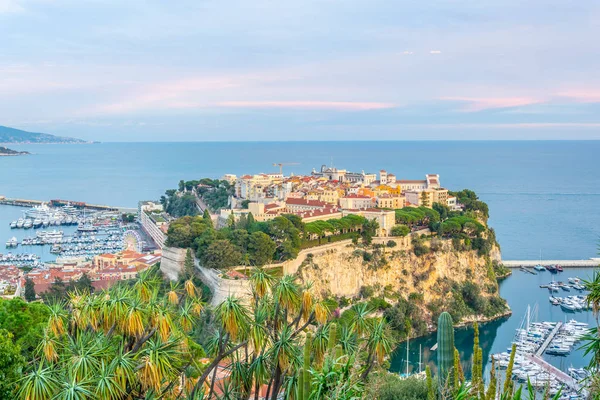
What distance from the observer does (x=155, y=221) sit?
1734 inches

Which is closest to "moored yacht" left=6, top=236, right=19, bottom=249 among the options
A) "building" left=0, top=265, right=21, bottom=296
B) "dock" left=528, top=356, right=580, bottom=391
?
"building" left=0, top=265, right=21, bottom=296

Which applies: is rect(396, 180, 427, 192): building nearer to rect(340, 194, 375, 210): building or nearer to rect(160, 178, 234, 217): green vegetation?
rect(340, 194, 375, 210): building

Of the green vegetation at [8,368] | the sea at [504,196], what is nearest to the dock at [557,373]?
the sea at [504,196]

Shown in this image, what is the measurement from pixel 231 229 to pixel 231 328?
21.1 metres

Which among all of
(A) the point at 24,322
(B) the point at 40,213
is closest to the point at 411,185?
(A) the point at 24,322

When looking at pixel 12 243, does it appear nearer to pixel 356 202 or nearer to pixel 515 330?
pixel 356 202

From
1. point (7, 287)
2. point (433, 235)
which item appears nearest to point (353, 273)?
point (433, 235)

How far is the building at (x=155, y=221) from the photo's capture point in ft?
133

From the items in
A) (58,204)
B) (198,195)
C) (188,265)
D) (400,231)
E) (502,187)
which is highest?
(198,195)

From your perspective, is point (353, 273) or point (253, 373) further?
point (353, 273)

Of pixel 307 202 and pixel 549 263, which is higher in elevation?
pixel 307 202

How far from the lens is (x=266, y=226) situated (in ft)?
90.1

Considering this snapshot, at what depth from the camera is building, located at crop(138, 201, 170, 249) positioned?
133ft

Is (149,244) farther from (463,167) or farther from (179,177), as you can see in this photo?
(463,167)
